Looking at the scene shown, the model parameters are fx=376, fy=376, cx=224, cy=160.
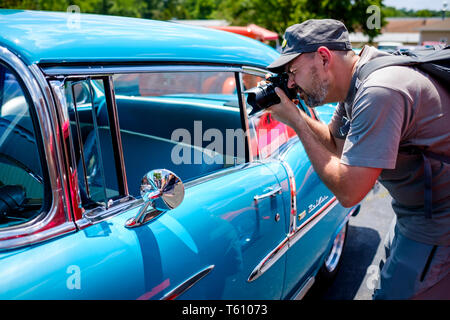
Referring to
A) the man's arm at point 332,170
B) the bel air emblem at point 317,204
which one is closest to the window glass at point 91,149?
the man's arm at point 332,170

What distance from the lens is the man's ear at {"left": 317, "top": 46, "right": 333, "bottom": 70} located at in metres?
1.50

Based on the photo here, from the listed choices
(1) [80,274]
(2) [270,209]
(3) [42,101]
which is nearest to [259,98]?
(2) [270,209]

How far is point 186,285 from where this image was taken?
4.25 feet

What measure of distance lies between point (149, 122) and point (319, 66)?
1206mm

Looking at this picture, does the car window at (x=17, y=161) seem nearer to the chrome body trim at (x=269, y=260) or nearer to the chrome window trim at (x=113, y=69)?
the chrome window trim at (x=113, y=69)

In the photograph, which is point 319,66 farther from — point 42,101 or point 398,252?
point 42,101

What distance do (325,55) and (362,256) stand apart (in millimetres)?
2323

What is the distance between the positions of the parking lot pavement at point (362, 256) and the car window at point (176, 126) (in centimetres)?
136

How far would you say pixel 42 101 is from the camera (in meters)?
1.10

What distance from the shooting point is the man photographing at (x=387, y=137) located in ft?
4.23

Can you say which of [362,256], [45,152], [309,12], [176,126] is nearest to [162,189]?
[45,152]

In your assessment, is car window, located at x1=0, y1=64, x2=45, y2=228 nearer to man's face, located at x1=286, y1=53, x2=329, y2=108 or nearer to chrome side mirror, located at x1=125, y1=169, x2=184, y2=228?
chrome side mirror, located at x1=125, y1=169, x2=184, y2=228

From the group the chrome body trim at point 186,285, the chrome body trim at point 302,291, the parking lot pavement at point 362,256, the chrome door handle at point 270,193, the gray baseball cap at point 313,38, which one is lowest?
the parking lot pavement at point 362,256
